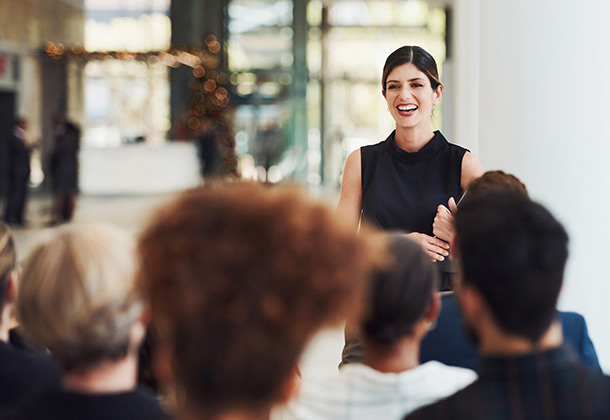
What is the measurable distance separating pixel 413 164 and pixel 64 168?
452 inches

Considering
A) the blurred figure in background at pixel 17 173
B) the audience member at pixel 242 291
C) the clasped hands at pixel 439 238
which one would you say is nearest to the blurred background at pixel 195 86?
the blurred figure in background at pixel 17 173

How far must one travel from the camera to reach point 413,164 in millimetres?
2990

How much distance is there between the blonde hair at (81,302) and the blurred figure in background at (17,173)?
1226cm

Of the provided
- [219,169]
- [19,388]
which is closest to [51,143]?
[219,169]

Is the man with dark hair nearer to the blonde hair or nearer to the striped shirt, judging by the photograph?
the striped shirt

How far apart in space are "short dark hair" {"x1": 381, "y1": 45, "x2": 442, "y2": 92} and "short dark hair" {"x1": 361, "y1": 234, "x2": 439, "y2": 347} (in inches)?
54.3

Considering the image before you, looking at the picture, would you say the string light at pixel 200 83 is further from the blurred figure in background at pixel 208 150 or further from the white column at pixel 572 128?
the white column at pixel 572 128

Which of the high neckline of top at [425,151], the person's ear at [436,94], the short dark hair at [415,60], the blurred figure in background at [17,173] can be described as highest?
the short dark hair at [415,60]

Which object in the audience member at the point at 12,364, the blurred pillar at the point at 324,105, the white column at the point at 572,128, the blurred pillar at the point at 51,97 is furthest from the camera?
the blurred pillar at the point at 51,97

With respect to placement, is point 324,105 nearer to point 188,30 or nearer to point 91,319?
point 188,30

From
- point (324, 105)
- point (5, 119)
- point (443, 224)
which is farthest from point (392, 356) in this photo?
point (324, 105)

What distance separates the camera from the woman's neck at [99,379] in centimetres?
145

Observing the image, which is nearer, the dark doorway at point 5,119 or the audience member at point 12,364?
the audience member at point 12,364

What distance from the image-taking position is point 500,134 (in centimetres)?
359
